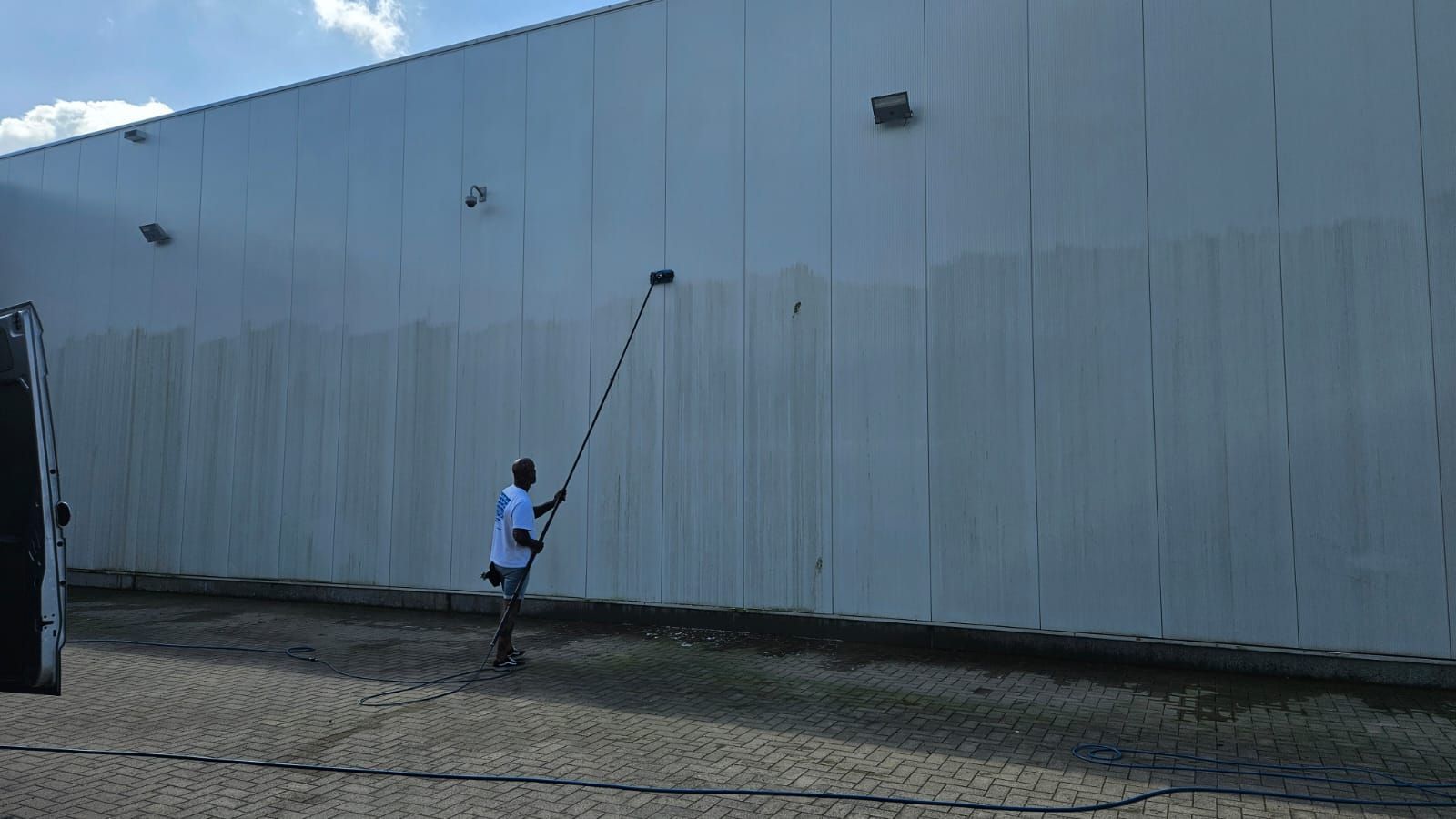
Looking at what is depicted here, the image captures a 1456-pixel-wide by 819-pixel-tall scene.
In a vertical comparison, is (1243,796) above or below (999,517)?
below

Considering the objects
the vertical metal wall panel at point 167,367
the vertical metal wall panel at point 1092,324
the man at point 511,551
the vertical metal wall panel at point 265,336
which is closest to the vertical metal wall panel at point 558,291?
the man at point 511,551

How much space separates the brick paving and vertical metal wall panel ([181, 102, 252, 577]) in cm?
375

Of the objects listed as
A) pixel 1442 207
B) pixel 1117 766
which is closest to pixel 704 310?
pixel 1117 766

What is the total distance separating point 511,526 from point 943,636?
3937mm

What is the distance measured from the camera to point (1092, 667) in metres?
7.12

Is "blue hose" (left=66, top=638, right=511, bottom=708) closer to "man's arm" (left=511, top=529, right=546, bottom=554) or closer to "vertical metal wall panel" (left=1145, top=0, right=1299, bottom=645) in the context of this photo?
"man's arm" (left=511, top=529, right=546, bottom=554)

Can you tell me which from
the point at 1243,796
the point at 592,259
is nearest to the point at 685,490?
the point at 592,259

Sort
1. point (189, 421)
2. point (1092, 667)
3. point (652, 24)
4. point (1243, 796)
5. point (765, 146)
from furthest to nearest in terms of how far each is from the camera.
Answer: point (189, 421) → point (652, 24) → point (765, 146) → point (1092, 667) → point (1243, 796)

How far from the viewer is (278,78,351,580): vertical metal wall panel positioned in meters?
10.9

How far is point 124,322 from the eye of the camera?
1257cm

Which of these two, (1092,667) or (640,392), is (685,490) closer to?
(640,392)

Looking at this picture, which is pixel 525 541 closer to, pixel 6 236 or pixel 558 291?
pixel 558 291

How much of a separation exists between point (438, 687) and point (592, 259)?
4911mm

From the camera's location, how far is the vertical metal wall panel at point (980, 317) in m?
7.61
